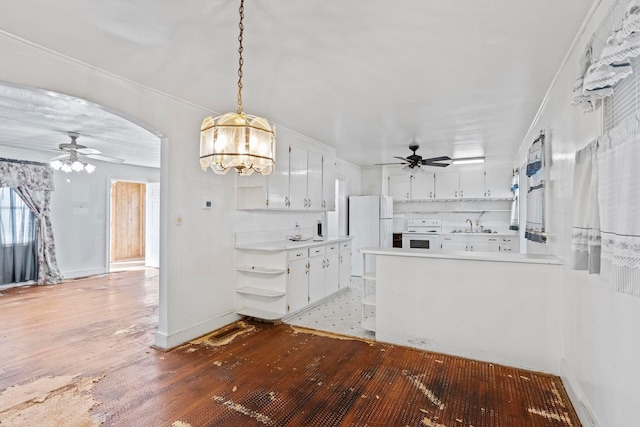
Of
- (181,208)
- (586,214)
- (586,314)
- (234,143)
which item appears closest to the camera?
(586,214)

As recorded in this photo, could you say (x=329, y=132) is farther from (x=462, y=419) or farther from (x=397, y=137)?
(x=462, y=419)

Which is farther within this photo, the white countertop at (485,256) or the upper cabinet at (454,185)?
the upper cabinet at (454,185)

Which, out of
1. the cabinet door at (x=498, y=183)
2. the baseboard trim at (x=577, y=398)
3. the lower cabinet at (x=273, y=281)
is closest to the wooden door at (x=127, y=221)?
the lower cabinet at (x=273, y=281)

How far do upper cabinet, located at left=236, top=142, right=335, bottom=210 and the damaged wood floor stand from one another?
1575mm

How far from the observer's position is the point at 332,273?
16.7 feet

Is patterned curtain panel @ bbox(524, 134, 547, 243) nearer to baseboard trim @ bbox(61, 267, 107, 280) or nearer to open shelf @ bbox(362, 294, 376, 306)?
open shelf @ bbox(362, 294, 376, 306)

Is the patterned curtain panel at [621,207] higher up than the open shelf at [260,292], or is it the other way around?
the patterned curtain panel at [621,207]

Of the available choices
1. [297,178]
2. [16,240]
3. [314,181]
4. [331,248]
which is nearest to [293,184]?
[297,178]

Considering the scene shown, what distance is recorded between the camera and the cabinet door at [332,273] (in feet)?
16.1

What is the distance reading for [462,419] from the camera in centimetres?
213

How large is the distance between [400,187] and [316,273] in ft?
12.3

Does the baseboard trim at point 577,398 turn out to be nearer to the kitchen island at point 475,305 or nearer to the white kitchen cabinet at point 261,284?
the kitchen island at point 475,305

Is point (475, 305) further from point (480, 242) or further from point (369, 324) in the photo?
point (480, 242)

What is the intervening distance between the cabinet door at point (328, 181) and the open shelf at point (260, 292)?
189cm
